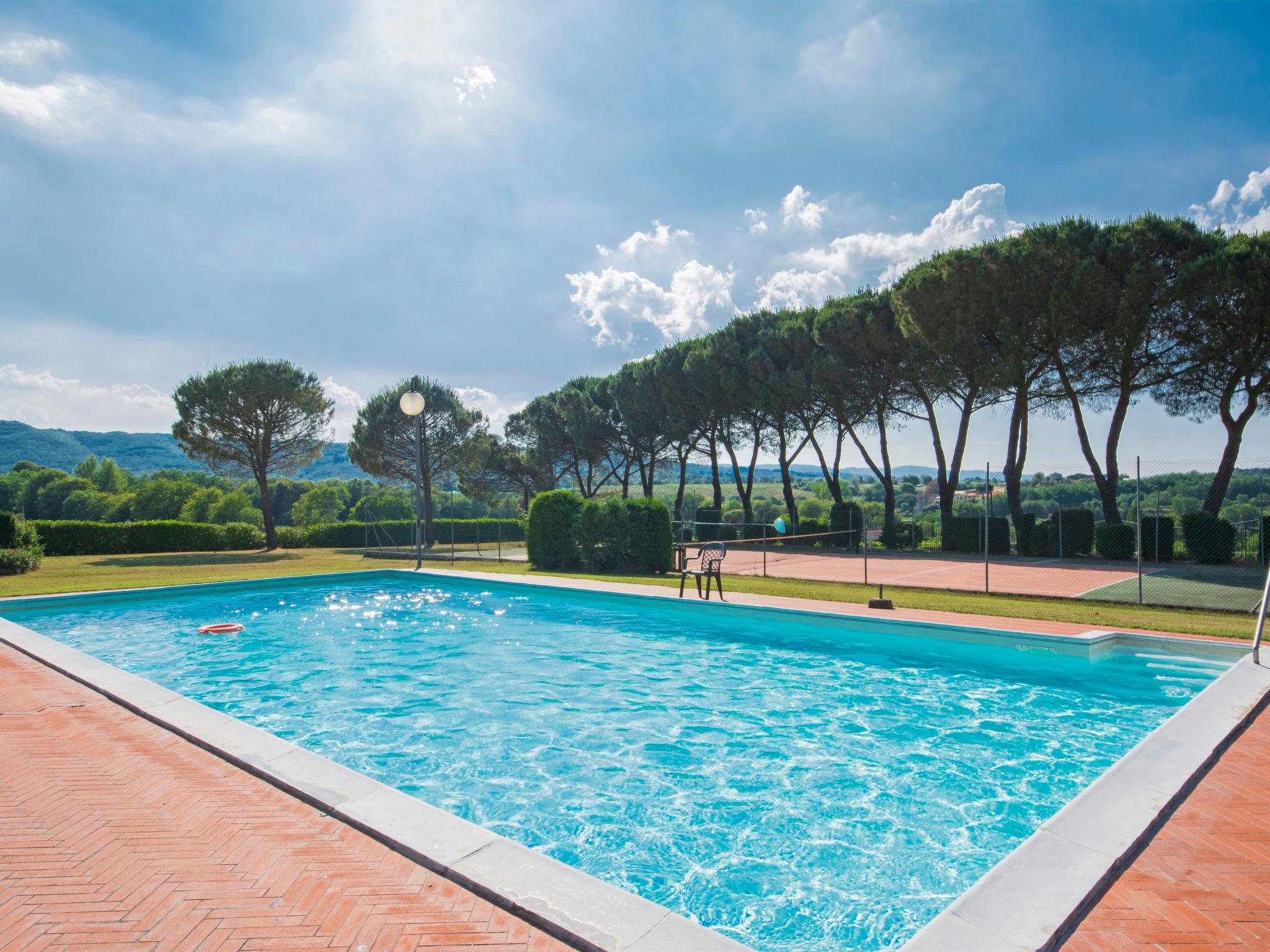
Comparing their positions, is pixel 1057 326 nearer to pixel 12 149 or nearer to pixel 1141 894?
pixel 1141 894

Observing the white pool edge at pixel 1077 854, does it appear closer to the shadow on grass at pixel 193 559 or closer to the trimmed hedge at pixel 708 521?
the shadow on grass at pixel 193 559

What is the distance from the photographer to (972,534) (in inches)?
860

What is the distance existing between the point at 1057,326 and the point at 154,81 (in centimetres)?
2196

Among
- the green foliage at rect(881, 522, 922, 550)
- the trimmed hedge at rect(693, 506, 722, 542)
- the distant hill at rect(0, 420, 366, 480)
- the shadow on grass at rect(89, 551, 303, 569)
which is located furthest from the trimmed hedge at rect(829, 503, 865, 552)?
the distant hill at rect(0, 420, 366, 480)

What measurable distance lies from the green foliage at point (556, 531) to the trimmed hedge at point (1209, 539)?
1549 centimetres

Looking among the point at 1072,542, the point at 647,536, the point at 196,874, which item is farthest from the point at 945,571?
the point at 196,874

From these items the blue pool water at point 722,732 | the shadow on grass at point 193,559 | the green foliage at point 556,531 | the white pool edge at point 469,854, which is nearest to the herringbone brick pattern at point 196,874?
the white pool edge at point 469,854

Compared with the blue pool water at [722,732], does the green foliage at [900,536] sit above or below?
above

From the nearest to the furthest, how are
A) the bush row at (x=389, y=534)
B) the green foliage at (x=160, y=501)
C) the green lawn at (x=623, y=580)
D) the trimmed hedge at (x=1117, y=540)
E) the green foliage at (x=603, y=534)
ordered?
the green lawn at (x=623, y=580)
the green foliage at (x=603, y=534)
the trimmed hedge at (x=1117, y=540)
the bush row at (x=389, y=534)
the green foliage at (x=160, y=501)

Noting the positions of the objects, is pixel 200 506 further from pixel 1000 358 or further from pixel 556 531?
pixel 1000 358

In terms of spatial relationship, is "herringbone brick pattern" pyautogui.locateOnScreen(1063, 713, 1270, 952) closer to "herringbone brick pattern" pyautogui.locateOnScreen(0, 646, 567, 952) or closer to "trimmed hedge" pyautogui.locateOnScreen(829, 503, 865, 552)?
"herringbone brick pattern" pyautogui.locateOnScreen(0, 646, 567, 952)

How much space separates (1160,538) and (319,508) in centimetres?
5592

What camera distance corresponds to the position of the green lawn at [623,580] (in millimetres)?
8555

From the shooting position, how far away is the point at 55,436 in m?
138
